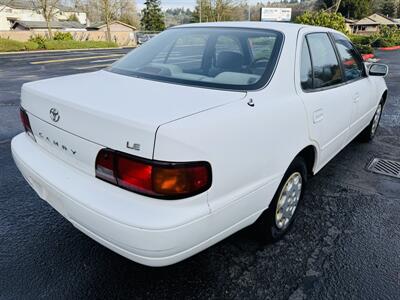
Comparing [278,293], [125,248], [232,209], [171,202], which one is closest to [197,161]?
[171,202]

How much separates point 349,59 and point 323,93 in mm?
1163

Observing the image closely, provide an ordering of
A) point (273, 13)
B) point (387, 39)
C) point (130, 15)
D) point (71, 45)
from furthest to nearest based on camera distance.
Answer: point (130, 15) < point (273, 13) < point (71, 45) < point (387, 39)

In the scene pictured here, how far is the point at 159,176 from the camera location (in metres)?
1.63

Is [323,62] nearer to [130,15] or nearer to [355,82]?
[355,82]

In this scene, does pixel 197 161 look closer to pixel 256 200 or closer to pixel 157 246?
pixel 157 246

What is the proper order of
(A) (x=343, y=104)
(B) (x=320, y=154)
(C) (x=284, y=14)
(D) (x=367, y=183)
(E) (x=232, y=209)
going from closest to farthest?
(E) (x=232, y=209) → (B) (x=320, y=154) → (A) (x=343, y=104) → (D) (x=367, y=183) → (C) (x=284, y=14)

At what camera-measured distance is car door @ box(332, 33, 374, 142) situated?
11.2ft

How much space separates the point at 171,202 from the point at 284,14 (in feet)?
154

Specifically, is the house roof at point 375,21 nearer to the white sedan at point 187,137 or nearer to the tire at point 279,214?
the white sedan at point 187,137

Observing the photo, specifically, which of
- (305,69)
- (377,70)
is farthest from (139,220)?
(377,70)

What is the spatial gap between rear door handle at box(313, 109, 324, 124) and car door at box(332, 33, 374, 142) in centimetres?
84

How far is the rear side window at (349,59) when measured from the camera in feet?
11.2

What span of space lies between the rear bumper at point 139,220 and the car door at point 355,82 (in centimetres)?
225

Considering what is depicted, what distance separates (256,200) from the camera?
210cm
